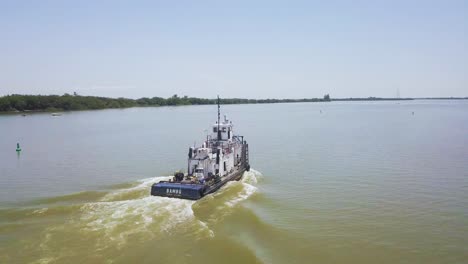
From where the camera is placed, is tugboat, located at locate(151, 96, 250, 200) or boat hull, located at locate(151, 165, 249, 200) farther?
tugboat, located at locate(151, 96, 250, 200)

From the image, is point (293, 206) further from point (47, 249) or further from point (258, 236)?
point (47, 249)

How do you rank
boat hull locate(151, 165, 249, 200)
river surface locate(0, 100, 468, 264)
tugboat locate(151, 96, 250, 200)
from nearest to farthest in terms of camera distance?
river surface locate(0, 100, 468, 264), boat hull locate(151, 165, 249, 200), tugboat locate(151, 96, 250, 200)

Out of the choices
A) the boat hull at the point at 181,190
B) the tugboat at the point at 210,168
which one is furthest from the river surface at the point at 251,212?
the tugboat at the point at 210,168

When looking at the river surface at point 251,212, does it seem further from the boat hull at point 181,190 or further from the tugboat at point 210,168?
the tugboat at point 210,168

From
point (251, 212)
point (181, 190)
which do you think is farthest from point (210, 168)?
point (251, 212)

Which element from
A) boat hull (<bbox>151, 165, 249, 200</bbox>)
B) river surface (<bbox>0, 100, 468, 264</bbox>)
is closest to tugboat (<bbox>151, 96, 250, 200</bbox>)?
boat hull (<bbox>151, 165, 249, 200</bbox>)

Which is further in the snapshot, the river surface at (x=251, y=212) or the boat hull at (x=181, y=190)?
the boat hull at (x=181, y=190)

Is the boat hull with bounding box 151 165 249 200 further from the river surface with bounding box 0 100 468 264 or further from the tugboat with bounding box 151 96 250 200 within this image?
the river surface with bounding box 0 100 468 264

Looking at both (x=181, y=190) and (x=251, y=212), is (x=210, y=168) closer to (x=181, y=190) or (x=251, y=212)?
(x=181, y=190)

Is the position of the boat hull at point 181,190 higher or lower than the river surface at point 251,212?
higher

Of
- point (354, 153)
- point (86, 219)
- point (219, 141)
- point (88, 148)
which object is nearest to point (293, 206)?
point (219, 141)
